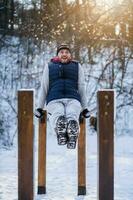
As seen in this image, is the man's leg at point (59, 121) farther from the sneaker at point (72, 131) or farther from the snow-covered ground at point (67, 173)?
the snow-covered ground at point (67, 173)

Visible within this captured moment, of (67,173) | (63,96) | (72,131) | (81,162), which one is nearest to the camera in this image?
(72,131)

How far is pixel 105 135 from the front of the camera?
486 cm

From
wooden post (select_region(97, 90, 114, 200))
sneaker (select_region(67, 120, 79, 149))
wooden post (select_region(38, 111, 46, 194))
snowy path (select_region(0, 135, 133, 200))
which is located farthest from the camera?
wooden post (select_region(38, 111, 46, 194))

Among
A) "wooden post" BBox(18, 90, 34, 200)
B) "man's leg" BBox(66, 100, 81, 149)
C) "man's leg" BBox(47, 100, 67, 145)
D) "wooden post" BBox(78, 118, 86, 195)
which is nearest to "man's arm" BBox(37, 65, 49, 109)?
"man's leg" BBox(47, 100, 67, 145)

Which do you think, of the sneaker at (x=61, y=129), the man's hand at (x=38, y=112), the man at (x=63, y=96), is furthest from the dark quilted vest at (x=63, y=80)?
the sneaker at (x=61, y=129)

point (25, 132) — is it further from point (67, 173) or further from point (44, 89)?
point (67, 173)

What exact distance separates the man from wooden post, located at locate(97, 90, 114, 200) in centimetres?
60

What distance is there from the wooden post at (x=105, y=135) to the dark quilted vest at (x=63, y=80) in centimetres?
92

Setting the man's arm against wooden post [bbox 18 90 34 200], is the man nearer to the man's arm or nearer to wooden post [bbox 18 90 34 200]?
the man's arm

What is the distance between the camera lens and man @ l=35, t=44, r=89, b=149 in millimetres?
5457

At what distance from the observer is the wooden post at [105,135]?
15.9 feet

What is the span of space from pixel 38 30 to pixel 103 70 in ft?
6.58

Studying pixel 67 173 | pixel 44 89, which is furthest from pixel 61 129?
pixel 67 173

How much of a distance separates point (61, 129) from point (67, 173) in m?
1.89
